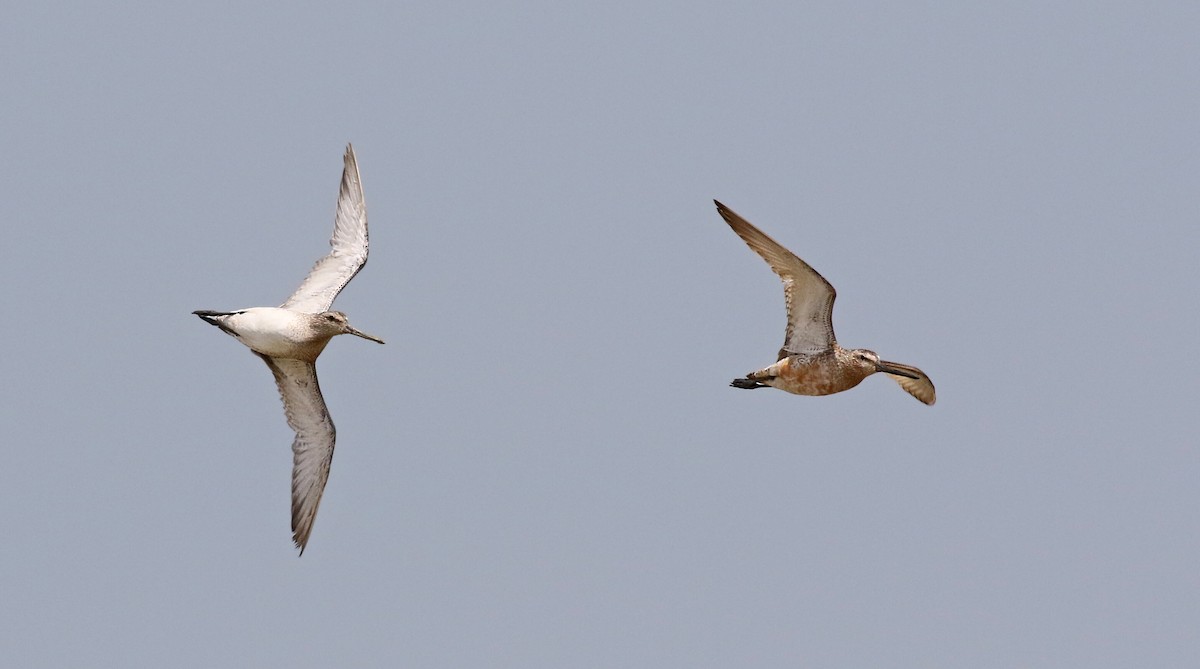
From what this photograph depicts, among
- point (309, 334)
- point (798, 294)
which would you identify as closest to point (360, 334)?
point (309, 334)

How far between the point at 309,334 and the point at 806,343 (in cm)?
648

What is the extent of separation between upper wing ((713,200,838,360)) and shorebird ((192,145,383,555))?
4.91m

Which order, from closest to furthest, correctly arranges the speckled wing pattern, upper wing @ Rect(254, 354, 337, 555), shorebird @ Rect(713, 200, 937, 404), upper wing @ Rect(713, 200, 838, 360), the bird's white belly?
the bird's white belly → upper wing @ Rect(713, 200, 838, 360) → shorebird @ Rect(713, 200, 937, 404) → upper wing @ Rect(254, 354, 337, 555) → the speckled wing pattern

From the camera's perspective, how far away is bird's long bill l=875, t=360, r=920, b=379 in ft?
72.1

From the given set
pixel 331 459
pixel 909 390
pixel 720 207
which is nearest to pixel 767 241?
pixel 720 207

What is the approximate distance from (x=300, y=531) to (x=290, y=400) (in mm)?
1735

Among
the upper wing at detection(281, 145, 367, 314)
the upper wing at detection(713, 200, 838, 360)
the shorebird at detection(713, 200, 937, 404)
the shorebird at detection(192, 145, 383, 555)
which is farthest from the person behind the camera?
the upper wing at detection(281, 145, 367, 314)

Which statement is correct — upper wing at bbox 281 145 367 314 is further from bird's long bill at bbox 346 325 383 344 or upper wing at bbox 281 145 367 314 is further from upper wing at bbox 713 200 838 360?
upper wing at bbox 713 200 838 360

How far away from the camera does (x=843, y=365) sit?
21672mm

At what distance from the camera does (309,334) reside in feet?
69.1

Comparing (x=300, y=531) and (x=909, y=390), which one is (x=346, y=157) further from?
(x=909, y=390)

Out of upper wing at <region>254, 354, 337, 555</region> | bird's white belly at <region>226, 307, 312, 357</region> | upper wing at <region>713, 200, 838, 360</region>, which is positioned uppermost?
upper wing at <region>713, 200, 838, 360</region>

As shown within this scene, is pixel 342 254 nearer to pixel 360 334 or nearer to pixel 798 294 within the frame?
pixel 360 334

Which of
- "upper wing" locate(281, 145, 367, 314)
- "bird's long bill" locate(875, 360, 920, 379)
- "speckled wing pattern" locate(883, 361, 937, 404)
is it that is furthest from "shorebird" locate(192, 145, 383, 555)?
"speckled wing pattern" locate(883, 361, 937, 404)
